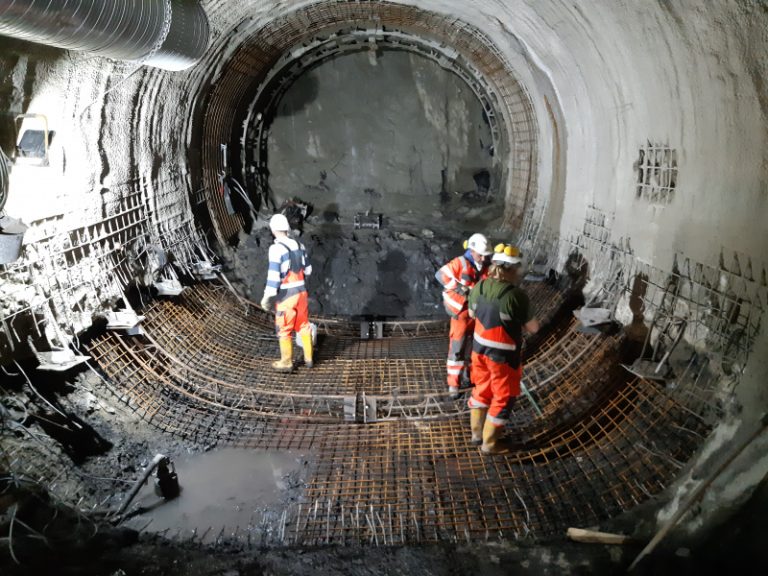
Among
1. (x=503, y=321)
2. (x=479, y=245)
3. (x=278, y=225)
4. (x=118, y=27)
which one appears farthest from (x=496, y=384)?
(x=118, y=27)

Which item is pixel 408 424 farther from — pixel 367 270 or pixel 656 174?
pixel 367 270

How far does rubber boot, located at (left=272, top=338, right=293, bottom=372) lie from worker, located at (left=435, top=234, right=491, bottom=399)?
1.89 metres

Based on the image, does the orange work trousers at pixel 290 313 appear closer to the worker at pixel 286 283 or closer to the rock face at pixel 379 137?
the worker at pixel 286 283

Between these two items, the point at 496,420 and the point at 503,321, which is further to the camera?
the point at 496,420

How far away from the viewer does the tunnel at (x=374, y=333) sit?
3.43 meters

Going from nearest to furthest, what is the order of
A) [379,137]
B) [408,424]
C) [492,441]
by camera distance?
[492,441] → [408,424] → [379,137]

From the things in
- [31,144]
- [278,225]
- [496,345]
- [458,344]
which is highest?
[31,144]

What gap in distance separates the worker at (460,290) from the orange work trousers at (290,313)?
1.62m

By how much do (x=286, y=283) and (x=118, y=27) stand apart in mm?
2852

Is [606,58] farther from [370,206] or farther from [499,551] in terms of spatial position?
[370,206]

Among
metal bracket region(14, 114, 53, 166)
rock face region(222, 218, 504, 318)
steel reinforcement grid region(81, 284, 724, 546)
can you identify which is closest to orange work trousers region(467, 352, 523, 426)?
steel reinforcement grid region(81, 284, 724, 546)

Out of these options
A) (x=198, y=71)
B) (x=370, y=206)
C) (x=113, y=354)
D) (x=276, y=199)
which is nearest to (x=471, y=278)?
(x=113, y=354)

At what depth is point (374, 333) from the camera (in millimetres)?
7496

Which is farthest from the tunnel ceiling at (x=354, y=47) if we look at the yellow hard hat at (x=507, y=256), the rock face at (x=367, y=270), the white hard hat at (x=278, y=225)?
the yellow hard hat at (x=507, y=256)
